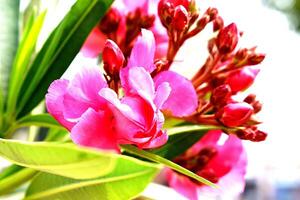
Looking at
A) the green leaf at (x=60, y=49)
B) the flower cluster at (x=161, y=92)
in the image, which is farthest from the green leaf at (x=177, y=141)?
the green leaf at (x=60, y=49)

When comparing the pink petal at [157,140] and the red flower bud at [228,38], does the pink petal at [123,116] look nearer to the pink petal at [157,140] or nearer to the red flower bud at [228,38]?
the pink petal at [157,140]

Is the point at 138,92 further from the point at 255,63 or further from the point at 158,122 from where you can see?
the point at 255,63

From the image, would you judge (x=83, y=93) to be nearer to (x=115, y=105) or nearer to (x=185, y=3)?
(x=115, y=105)

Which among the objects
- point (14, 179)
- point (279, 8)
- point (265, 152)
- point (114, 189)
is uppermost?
point (114, 189)

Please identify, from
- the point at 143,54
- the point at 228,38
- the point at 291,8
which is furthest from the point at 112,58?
the point at 291,8

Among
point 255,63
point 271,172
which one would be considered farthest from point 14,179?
point 271,172

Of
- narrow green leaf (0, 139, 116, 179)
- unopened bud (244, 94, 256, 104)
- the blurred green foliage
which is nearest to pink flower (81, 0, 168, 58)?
unopened bud (244, 94, 256, 104)
